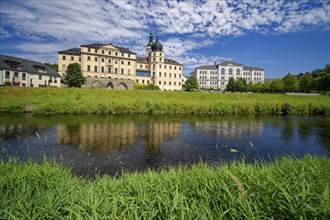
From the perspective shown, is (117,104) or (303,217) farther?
(117,104)

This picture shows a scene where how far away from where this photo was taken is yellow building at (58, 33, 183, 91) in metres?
66.9

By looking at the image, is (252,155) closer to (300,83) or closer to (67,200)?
(67,200)

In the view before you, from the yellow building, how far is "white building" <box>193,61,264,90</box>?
4412 centimetres

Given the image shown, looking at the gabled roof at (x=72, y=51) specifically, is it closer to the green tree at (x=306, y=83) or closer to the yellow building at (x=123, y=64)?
the yellow building at (x=123, y=64)

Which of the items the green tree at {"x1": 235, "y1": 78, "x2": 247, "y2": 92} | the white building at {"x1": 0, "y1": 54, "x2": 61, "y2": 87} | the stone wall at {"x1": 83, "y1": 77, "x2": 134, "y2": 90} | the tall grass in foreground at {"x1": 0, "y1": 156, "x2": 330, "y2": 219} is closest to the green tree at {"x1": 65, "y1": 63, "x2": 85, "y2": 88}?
the stone wall at {"x1": 83, "y1": 77, "x2": 134, "y2": 90}

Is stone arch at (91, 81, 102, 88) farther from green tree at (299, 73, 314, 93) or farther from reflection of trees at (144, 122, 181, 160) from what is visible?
green tree at (299, 73, 314, 93)

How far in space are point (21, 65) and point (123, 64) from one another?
3189 centimetres

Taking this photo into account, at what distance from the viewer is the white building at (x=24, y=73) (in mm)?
47906

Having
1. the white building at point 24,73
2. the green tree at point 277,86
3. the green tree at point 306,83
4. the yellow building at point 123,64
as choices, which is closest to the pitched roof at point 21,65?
the white building at point 24,73

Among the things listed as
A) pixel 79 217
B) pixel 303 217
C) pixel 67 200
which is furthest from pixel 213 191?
pixel 67 200

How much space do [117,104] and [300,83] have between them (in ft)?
223

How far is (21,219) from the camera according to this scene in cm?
261

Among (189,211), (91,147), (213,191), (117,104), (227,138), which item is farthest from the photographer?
(117,104)

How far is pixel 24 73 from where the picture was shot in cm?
5194
